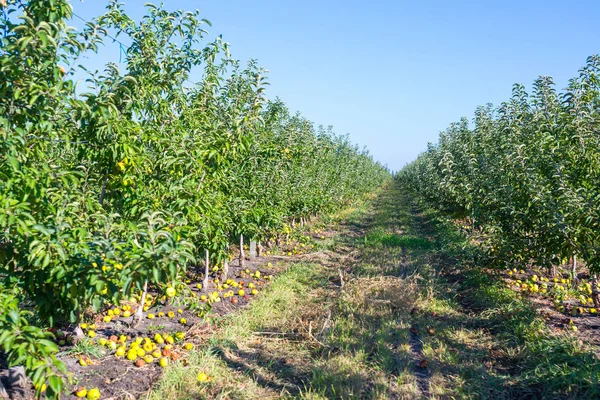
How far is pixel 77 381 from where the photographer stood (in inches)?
146

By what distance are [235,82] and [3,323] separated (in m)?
4.94

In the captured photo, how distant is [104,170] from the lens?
4.30 m

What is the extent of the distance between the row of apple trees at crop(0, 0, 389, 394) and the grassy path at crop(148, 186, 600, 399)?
3.93 feet

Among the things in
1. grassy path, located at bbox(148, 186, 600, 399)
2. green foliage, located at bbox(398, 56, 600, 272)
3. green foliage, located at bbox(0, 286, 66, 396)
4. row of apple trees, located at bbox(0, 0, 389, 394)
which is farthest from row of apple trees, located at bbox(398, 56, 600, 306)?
green foliage, located at bbox(0, 286, 66, 396)

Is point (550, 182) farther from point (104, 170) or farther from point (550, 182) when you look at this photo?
point (104, 170)

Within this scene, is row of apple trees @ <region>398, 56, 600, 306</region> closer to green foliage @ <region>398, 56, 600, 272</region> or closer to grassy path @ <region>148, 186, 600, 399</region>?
green foliage @ <region>398, 56, 600, 272</region>

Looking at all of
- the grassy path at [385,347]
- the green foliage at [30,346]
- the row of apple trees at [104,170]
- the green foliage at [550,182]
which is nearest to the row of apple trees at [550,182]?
the green foliage at [550,182]

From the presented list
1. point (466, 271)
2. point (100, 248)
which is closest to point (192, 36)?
point (100, 248)

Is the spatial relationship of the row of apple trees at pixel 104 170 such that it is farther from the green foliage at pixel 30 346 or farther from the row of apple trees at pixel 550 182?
the row of apple trees at pixel 550 182

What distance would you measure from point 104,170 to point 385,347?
3.52 meters

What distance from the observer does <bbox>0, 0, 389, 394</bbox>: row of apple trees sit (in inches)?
108

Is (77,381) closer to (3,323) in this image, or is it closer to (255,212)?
(3,323)

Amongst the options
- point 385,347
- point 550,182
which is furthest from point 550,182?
point 385,347

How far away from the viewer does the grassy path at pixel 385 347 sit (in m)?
3.79
